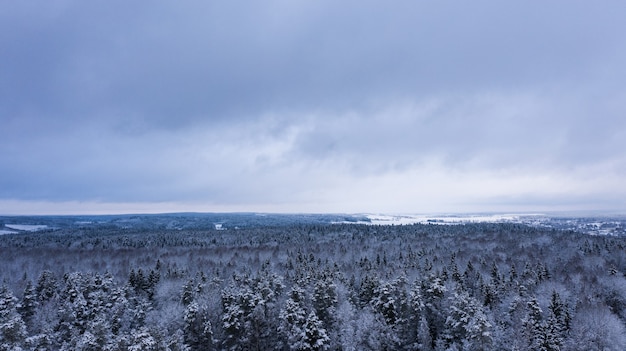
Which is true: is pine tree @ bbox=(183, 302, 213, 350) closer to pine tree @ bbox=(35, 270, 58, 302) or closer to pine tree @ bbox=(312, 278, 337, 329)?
pine tree @ bbox=(312, 278, 337, 329)

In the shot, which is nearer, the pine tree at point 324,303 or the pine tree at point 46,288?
the pine tree at point 324,303

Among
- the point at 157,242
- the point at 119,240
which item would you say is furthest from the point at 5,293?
the point at 119,240

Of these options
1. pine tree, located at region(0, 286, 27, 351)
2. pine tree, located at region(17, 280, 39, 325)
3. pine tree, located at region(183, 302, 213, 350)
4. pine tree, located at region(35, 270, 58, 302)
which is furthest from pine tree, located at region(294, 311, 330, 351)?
pine tree, located at region(35, 270, 58, 302)

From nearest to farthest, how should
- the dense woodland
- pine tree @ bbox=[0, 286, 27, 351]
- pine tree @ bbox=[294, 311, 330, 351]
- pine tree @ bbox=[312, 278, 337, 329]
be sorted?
pine tree @ bbox=[0, 286, 27, 351]
the dense woodland
pine tree @ bbox=[294, 311, 330, 351]
pine tree @ bbox=[312, 278, 337, 329]

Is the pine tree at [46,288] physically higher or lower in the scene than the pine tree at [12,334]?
lower

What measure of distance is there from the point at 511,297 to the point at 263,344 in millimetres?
40085

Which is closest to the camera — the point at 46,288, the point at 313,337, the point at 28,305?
the point at 313,337

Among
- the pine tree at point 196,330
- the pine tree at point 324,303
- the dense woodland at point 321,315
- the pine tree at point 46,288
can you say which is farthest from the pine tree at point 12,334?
the pine tree at point 324,303

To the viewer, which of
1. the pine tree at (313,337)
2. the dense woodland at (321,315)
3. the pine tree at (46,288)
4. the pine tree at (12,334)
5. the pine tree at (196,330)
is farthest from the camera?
the pine tree at (46,288)

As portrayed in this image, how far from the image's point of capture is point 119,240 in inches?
7219

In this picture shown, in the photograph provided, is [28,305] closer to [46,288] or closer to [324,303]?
[46,288]

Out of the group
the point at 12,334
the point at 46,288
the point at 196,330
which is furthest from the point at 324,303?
the point at 46,288

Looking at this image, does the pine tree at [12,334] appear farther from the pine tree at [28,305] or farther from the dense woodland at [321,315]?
the pine tree at [28,305]

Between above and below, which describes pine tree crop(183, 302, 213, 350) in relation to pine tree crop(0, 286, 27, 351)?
below
